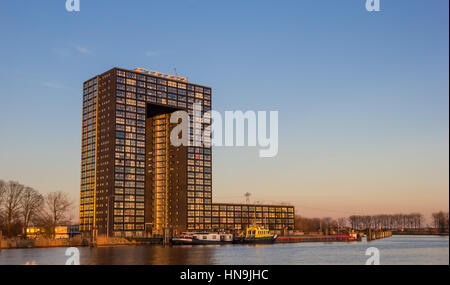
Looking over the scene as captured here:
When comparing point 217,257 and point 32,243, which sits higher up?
point 217,257

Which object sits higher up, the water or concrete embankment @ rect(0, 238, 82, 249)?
the water

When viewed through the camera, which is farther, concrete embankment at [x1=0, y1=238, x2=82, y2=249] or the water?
concrete embankment at [x1=0, y1=238, x2=82, y2=249]

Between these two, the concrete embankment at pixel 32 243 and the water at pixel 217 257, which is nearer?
the water at pixel 217 257

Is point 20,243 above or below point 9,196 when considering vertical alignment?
below

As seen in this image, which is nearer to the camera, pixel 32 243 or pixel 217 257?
pixel 217 257

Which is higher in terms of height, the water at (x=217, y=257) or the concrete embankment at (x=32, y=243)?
the water at (x=217, y=257)
